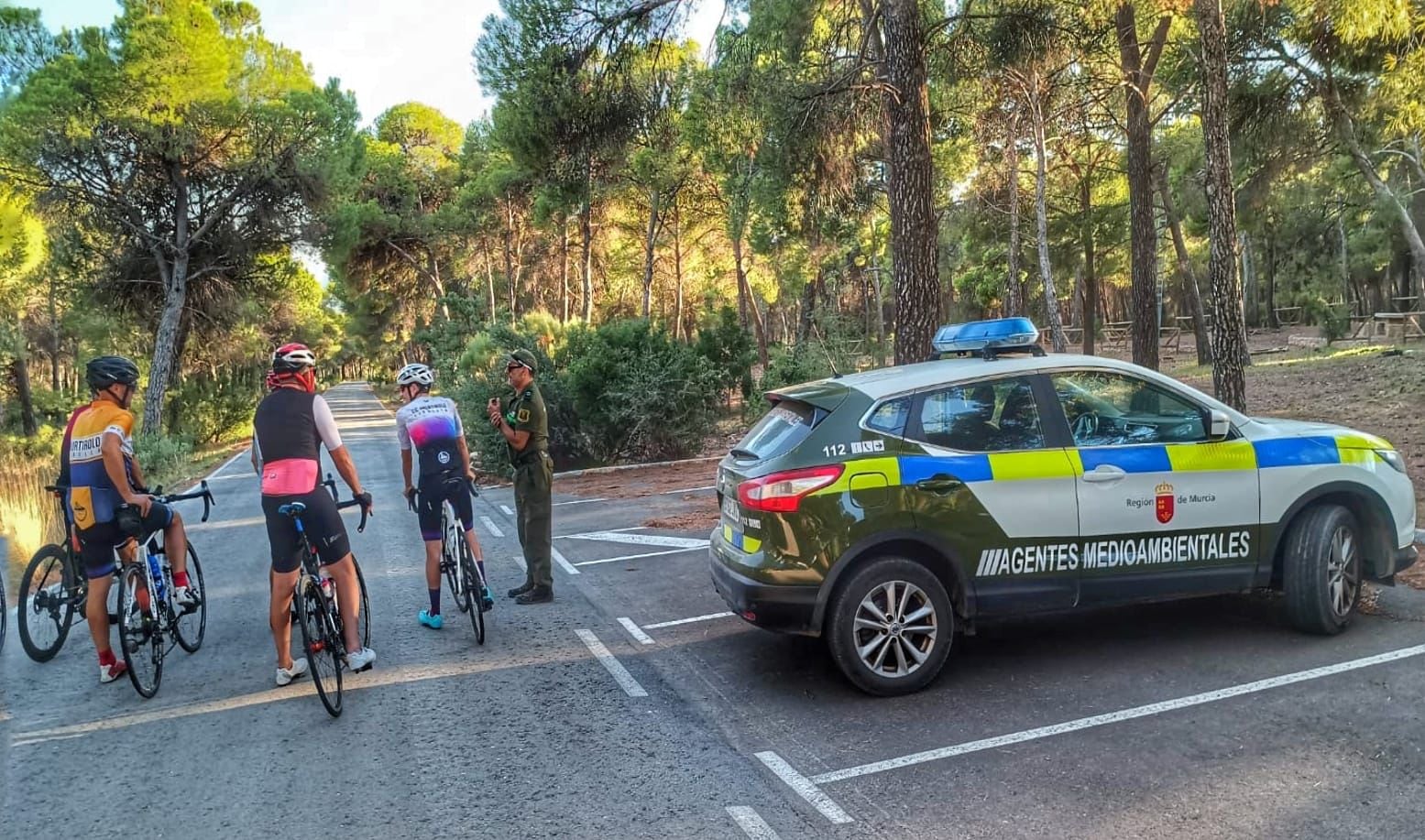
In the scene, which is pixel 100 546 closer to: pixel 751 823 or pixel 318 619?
pixel 318 619

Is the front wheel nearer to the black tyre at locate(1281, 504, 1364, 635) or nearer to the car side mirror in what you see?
the car side mirror

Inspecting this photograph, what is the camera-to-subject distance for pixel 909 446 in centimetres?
504

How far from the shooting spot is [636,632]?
6.55 m

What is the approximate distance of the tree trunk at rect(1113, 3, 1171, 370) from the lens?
51.3ft

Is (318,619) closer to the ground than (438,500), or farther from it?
closer to the ground

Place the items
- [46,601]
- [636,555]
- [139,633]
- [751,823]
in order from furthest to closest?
[636,555] < [46,601] < [139,633] < [751,823]

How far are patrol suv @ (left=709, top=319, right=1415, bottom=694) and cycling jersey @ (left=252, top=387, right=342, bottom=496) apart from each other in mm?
2429

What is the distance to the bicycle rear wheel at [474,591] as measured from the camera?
642 centimetres

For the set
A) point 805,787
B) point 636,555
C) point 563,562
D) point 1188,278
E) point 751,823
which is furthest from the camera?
point 1188,278

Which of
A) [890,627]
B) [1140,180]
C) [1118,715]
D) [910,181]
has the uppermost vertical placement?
[1140,180]

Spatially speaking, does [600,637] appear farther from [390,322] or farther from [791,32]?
[390,322]

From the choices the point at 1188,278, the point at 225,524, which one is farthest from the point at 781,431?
Answer: the point at 1188,278

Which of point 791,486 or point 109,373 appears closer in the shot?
point 791,486

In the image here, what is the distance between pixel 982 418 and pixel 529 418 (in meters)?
3.67
